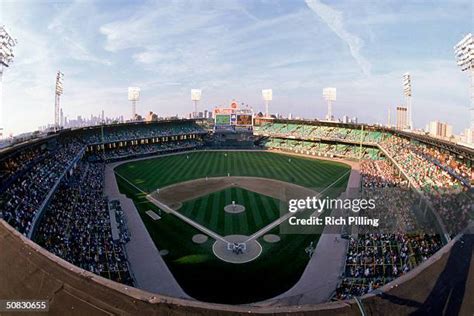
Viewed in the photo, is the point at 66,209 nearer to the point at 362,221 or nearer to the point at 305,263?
the point at 305,263

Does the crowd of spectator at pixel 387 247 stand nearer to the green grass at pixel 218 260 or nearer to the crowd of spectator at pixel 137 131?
the green grass at pixel 218 260

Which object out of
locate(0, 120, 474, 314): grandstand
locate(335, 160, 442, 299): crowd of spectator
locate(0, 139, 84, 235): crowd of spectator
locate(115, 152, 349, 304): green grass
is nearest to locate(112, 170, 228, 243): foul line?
locate(0, 120, 474, 314): grandstand

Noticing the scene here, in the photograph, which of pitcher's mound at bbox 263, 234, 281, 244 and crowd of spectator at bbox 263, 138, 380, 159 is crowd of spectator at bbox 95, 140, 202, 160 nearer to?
crowd of spectator at bbox 263, 138, 380, 159

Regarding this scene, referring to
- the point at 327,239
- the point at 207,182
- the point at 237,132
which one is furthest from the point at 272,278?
the point at 237,132

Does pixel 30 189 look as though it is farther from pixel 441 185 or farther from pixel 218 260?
pixel 441 185

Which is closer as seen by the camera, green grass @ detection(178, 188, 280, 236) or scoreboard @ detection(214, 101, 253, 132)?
green grass @ detection(178, 188, 280, 236)

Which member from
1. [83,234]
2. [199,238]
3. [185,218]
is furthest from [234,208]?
[83,234]
